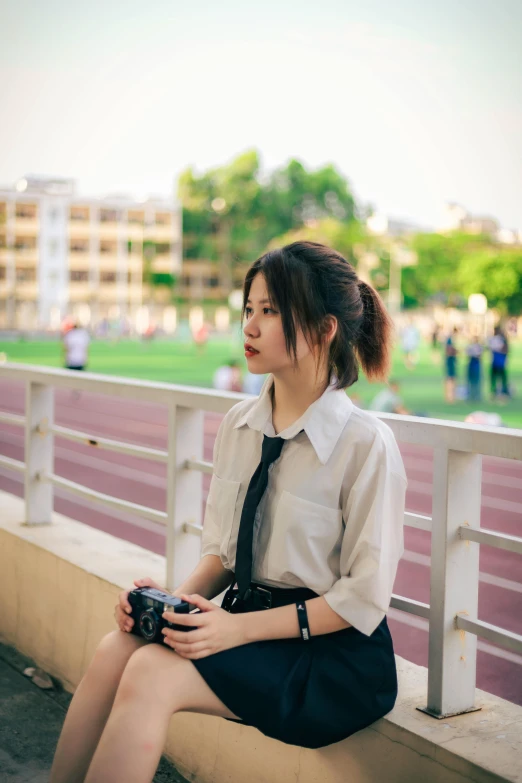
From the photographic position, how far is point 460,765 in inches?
78.4

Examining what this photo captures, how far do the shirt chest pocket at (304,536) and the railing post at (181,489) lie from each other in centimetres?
119

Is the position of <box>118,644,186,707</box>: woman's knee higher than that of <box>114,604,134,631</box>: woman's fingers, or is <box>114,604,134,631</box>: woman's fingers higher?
<box>114,604,134,631</box>: woman's fingers

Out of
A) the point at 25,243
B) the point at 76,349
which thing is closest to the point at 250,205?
the point at 25,243

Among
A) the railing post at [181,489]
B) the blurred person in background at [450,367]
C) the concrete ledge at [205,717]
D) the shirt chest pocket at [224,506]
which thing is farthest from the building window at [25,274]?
the shirt chest pocket at [224,506]

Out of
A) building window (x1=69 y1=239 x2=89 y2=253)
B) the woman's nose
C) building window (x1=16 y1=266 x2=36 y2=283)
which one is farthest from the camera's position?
building window (x1=69 y1=239 x2=89 y2=253)

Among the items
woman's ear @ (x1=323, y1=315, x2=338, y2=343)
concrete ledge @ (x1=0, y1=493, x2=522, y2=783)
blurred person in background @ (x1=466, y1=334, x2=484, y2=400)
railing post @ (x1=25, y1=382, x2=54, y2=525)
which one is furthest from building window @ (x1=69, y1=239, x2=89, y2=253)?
woman's ear @ (x1=323, y1=315, x2=338, y2=343)

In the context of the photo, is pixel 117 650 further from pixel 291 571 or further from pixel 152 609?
pixel 291 571

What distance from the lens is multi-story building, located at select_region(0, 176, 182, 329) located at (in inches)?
4021

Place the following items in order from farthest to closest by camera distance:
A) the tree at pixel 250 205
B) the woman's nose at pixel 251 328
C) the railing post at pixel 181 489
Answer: the tree at pixel 250 205 → the railing post at pixel 181 489 → the woman's nose at pixel 251 328

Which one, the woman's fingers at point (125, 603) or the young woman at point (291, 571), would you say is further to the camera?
the woman's fingers at point (125, 603)

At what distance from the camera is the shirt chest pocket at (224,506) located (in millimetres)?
2217

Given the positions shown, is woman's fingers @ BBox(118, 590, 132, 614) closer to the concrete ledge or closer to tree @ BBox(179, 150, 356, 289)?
the concrete ledge

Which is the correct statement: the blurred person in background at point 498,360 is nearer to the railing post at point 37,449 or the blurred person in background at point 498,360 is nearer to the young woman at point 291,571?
the railing post at point 37,449

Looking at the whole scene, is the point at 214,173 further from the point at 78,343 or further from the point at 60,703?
the point at 60,703
